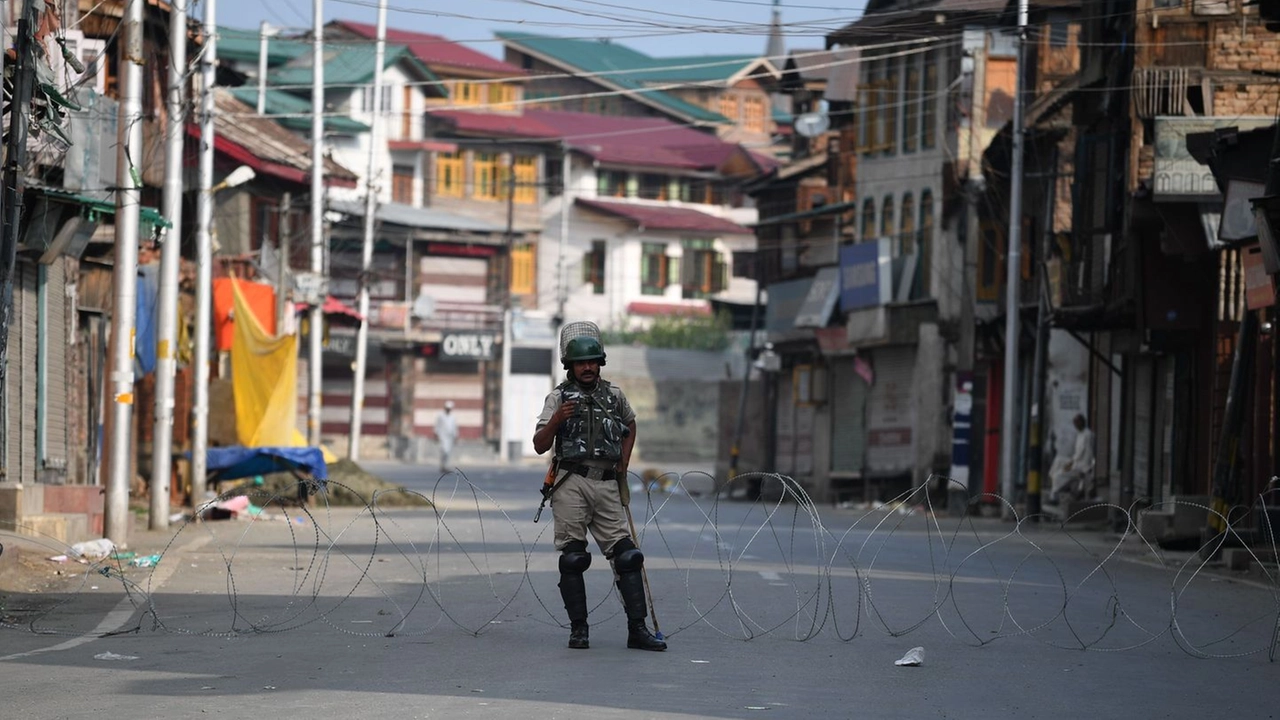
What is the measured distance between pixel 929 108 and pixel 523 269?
4039 centimetres

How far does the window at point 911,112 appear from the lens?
165ft

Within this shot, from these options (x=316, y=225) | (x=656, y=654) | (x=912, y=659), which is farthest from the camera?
(x=316, y=225)

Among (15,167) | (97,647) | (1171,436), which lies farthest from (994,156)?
(97,647)

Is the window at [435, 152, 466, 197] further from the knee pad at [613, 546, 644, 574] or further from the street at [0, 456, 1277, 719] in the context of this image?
the knee pad at [613, 546, 644, 574]

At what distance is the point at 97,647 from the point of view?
12.2m

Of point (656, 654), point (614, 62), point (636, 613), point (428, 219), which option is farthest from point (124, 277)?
point (614, 62)

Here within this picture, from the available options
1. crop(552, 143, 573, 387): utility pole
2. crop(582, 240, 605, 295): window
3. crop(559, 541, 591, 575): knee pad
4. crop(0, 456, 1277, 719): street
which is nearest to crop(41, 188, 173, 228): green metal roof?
crop(0, 456, 1277, 719): street

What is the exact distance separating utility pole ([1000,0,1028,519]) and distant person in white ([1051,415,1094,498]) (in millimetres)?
1023

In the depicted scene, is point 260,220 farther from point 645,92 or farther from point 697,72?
point 697,72

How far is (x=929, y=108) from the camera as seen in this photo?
49.6 metres

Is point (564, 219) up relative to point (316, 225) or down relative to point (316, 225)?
up

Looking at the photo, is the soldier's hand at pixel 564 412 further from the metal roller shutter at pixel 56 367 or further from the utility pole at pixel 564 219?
the utility pole at pixel 564 219

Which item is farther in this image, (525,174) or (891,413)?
(525,174)

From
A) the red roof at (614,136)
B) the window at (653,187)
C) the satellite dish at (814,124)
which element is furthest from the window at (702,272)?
the satellite dish at (814,124)
